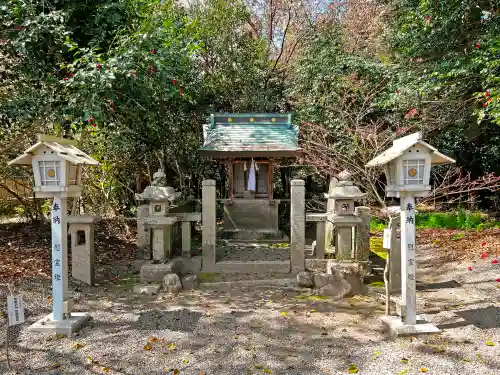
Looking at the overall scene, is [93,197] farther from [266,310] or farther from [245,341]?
[245,341]

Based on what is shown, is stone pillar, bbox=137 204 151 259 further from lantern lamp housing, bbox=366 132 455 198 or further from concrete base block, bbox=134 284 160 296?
lantern lamp housing, bbox=366 132 455 198

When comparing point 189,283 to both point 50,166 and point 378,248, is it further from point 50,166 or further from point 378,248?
point 378,248

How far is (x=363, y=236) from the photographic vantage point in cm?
706

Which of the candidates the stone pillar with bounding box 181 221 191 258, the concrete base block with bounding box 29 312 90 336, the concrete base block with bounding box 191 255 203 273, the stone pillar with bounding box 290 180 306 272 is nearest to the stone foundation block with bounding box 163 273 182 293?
the concrete base block with bounding box 191 255 203 273

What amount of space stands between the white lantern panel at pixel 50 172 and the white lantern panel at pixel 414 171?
3980mm

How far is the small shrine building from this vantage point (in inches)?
407

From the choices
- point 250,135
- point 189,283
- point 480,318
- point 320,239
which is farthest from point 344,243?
point 250,135

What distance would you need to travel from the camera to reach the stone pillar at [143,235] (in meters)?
7.71

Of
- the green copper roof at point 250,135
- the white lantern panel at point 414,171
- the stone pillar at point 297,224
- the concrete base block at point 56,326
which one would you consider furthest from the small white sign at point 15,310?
the green copper roof at point 250,135

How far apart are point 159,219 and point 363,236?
11.9 ft

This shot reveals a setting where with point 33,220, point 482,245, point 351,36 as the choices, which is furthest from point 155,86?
point 351,36

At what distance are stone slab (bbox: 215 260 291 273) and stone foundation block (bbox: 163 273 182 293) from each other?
114 centimetres

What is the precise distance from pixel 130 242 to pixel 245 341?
710 cm

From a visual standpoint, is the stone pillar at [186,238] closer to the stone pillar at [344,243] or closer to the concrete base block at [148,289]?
the concrete base block at [148,289]
